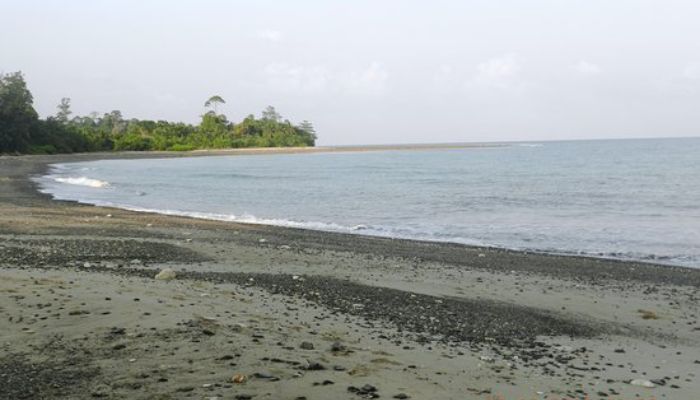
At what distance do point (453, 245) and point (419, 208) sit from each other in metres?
11.3

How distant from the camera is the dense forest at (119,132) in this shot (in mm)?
94812

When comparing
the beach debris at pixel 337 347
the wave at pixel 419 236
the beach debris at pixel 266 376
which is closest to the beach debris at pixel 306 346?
the beach debris at pixel 337 347

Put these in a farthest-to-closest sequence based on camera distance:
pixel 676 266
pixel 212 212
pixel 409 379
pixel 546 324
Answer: pixel 212 212, pixel 676 266, pixel 546 324, pixel 409 379

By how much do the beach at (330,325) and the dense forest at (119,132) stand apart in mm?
92832

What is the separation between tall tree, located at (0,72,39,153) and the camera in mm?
90938

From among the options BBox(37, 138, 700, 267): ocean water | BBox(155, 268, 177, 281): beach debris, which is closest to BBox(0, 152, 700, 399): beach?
BBox(155, 268, 177, 281): beach debris

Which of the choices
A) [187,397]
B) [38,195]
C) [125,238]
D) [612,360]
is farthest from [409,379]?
[38,195]

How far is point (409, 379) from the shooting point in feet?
17.5

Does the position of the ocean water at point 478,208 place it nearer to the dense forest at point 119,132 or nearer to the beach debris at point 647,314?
the beach debris at point 647,314

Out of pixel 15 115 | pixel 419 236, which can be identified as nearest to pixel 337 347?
pixel 419 236

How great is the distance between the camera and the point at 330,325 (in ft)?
24.3

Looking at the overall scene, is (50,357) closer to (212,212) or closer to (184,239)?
(184,239)

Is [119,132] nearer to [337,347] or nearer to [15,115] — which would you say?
[15,115]

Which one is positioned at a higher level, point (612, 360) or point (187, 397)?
point (187, 397)
